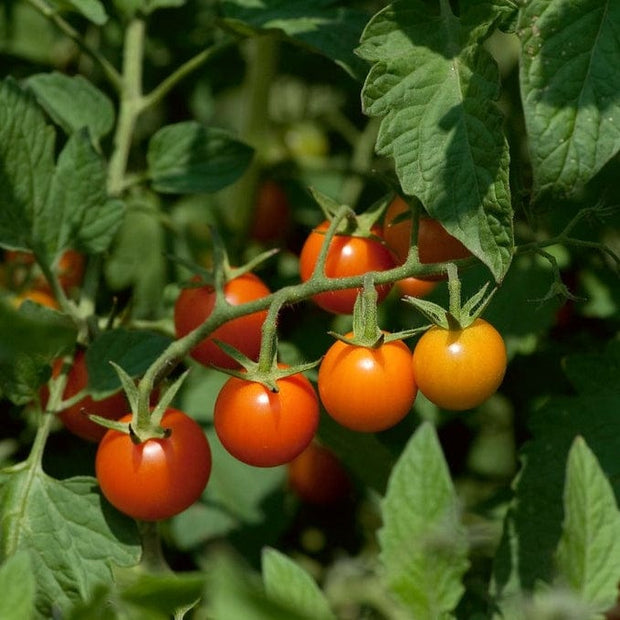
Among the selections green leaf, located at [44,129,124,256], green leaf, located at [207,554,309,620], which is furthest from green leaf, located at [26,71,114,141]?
green leaf, located at [207,554,309,620]

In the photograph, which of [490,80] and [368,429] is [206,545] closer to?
[368,429]

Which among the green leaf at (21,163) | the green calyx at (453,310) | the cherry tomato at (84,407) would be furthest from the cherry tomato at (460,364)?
the green leaf at (21,163)

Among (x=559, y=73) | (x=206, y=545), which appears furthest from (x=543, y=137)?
(x=206, y=545)

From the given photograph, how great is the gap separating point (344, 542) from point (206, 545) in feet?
1.00

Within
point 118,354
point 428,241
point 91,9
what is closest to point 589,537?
point 428,241

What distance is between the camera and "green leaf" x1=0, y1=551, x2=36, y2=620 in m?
0.66

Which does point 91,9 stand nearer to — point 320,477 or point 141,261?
point 141,261

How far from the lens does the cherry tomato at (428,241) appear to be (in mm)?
1045

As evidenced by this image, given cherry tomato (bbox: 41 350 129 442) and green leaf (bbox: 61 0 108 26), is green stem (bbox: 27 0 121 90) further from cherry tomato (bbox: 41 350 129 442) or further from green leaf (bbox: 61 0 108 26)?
cherry tomato (bbox: 41 350 129 442)

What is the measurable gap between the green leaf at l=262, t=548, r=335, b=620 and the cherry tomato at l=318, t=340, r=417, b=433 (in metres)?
0.27

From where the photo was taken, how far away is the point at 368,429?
3.27ft

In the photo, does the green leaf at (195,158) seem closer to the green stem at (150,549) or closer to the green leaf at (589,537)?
the green stem at (150,549)

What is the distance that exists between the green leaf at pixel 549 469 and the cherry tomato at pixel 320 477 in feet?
1.70

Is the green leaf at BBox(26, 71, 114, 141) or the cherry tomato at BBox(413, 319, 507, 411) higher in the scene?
the green leaf at BBox(26, 71, 114, 141)
